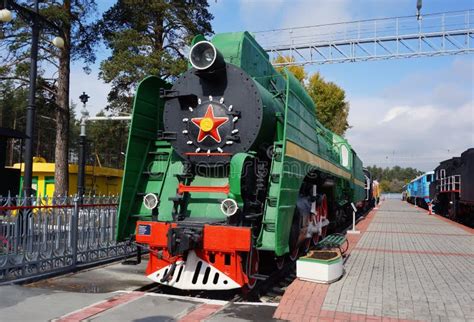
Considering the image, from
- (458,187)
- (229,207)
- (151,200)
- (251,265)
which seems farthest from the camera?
(458,187)

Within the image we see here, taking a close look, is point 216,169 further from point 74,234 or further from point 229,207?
point 74,234

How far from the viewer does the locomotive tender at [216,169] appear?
6.02 m

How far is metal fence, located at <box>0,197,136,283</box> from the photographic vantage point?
268 inches

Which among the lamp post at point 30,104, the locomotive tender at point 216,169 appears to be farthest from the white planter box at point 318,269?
the lamp post at point 30,104

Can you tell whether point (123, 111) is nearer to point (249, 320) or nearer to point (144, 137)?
point (144, 137)

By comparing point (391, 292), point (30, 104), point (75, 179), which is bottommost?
point (391, 292)

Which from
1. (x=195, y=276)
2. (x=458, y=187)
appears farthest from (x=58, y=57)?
(x=458, y=187)

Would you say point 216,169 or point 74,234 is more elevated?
point 216,169

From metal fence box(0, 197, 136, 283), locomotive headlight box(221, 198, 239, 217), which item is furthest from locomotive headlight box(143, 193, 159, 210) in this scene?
metal fence box(0, 197, 136, 283)

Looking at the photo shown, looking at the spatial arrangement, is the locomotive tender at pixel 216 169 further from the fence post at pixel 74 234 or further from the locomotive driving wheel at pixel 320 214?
the locomotive driving wheel at pixel 320 214

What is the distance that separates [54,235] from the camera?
25.0 feet

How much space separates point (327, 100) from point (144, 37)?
69.7 ft

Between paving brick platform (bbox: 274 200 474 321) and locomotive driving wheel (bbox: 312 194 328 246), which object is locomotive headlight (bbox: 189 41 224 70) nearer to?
paving brick platform (bbox: 274 200 474 321)

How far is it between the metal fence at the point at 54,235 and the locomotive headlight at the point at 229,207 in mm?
3391
